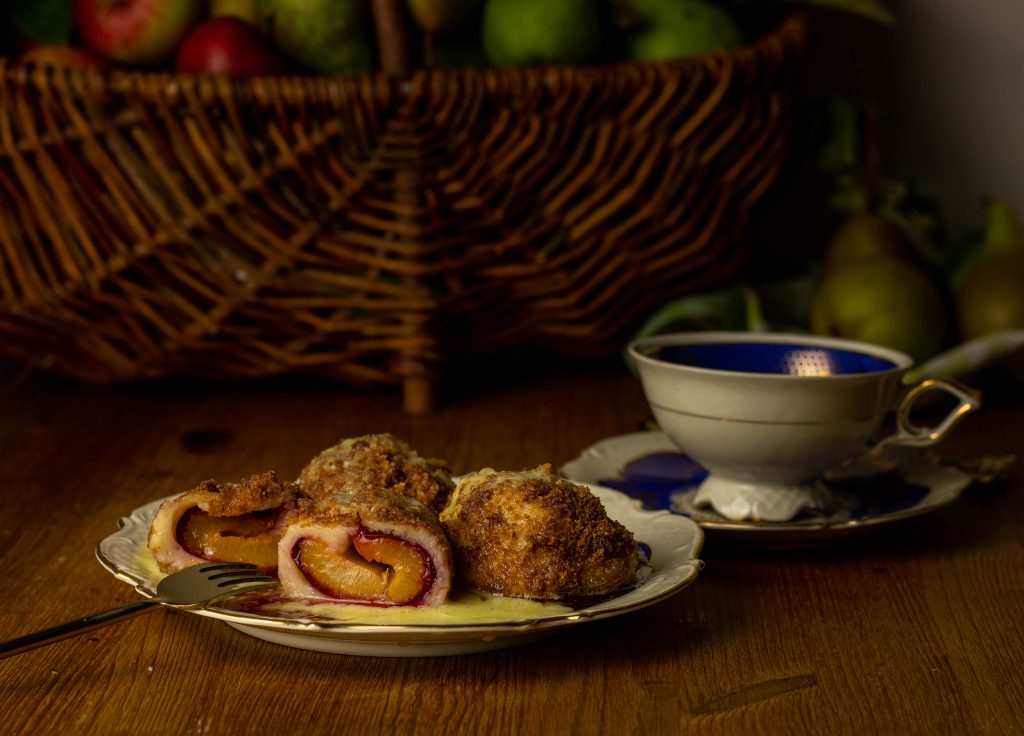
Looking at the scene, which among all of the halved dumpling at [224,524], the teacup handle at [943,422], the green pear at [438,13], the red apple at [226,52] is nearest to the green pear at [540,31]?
the green pear at [438,13]

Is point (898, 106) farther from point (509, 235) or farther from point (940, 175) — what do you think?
point (509, 235)

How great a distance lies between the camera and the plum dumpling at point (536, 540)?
539mm

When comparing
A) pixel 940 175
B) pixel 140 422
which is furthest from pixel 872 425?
pixel 940 175

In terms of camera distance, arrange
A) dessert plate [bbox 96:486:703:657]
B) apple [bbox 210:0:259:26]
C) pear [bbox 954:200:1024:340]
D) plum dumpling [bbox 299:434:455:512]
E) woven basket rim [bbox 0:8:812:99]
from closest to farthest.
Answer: dessert plate [bbox 96:486:703:657] < plum dumpling [bbox 299:434:455:512] < woven basket rim [bbox 0:8:812:99] < apple [bbox 210:0:259:26] < pear [bbox 954:200:1024:340]

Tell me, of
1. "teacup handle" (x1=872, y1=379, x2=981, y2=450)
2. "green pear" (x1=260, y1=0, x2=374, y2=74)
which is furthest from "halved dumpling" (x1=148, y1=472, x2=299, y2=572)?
"green pear" (x1=260, y1=0, x2=374, y2=74)

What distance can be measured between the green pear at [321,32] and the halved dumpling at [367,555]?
545mm

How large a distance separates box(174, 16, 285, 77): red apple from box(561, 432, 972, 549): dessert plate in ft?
1.34

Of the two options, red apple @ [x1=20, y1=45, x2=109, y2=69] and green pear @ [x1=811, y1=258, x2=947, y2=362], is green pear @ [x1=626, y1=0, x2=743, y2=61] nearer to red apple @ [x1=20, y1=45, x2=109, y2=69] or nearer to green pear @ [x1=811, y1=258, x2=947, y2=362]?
green pear @ [x1=811, y1=258, x2=947, y2=362]

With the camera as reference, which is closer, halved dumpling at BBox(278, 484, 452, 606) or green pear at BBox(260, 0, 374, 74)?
halved dumpling at BBox(278, 484, 452, 606)

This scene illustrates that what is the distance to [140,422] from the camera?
1.04 metres

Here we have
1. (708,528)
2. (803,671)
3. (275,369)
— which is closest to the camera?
(803,671)

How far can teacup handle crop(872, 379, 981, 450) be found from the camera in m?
0.72

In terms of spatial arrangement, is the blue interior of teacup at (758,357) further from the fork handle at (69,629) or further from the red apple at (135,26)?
the red apple at (135,26)

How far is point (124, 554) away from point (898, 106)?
1.11 m
